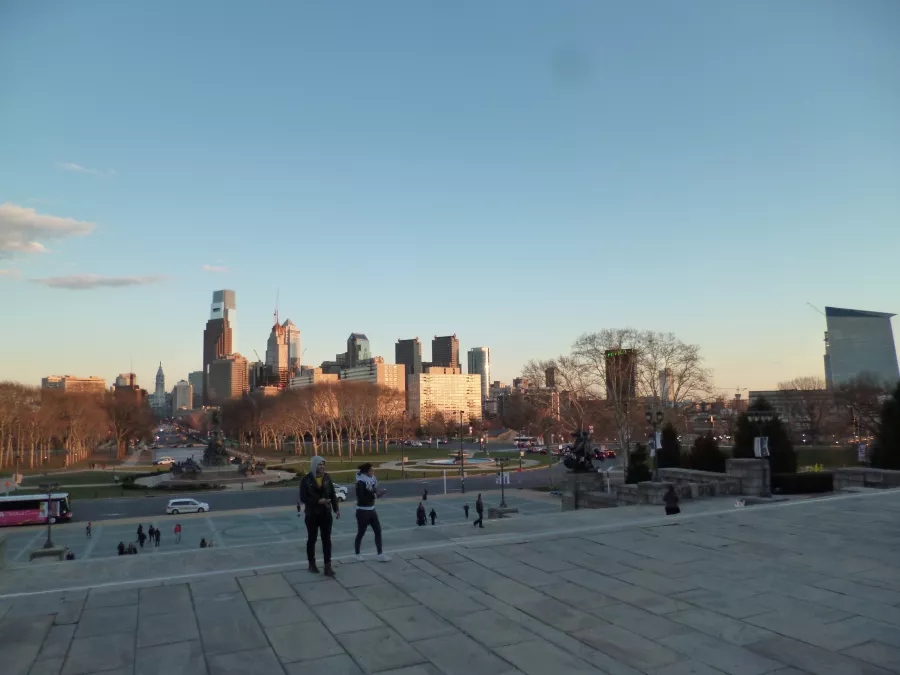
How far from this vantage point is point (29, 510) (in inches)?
1561

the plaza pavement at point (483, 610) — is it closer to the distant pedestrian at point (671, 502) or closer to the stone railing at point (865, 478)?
the distant pedestrian at point (671, 502)

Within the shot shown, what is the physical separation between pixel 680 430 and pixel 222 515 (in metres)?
54.6

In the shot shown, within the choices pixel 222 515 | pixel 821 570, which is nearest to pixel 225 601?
pixel 821 570

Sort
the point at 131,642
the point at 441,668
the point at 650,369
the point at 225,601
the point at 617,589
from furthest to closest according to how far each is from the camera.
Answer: the point at 650,369 < the point at 617,589 < the point at 225,601 < the point at 131,642 < the point at 441,668

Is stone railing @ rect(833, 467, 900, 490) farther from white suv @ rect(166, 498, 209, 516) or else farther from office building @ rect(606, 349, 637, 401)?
white suv @ rect(166, 498, 209, 516)

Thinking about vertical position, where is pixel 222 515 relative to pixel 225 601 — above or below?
below

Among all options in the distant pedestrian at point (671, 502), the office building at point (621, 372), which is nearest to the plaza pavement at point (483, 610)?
the distant pedestrian at point (671, 502)

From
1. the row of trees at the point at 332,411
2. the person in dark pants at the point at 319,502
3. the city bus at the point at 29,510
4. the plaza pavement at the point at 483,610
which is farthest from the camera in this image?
the row of trees at the point at 332,411

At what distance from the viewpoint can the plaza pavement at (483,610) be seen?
219 inches

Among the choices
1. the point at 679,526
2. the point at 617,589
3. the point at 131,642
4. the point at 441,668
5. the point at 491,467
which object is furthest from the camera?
the point at 491,467

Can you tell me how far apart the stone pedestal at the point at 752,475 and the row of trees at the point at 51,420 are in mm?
71464

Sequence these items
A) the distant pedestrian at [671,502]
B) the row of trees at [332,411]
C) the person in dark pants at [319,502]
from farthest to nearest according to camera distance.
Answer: the row of trees at [332,411], the distant pedestrian at [671,502], the person in dark pants at [319,502]

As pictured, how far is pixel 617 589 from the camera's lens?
786 cm

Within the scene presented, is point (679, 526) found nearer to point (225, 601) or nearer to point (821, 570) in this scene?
point (821, 570)
